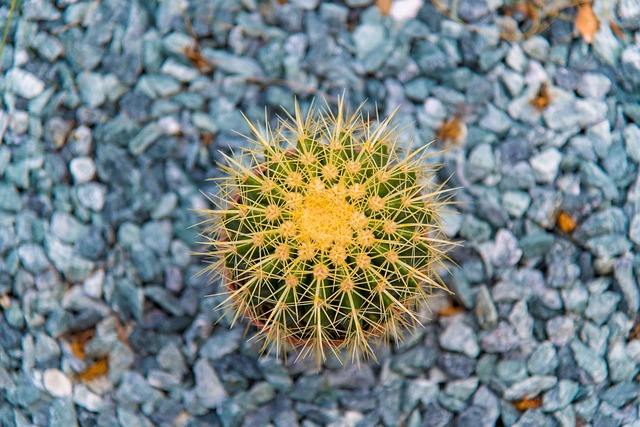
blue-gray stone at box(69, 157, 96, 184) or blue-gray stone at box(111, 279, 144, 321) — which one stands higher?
blue-gray stone at box(69, 157, 96, 184)

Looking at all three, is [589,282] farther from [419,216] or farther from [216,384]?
[216,384]

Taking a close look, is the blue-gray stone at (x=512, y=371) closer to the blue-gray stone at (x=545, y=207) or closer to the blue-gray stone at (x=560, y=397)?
the blue-gray stone at (x=560, y=397)

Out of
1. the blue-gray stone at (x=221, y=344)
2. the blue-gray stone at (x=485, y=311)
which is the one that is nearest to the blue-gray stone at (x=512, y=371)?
the blue-gray stone at (x=485, y=311)

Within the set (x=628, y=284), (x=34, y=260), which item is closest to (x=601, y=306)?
(x=628, y=284)

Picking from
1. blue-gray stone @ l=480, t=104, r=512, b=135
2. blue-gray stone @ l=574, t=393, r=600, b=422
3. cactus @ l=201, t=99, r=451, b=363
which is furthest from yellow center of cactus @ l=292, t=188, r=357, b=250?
blue-gray stone @ l=574, t=393, r=600, b=422

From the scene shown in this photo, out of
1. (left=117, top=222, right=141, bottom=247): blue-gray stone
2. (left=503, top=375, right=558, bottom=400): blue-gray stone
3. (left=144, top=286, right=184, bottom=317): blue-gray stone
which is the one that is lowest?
(left=144, top=286, right=184, bottom=317): blue-gray stone

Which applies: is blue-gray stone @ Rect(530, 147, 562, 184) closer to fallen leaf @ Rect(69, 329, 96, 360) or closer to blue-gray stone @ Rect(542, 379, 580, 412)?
blue-gray stone @ Rect(542, 379, 580, 412)
